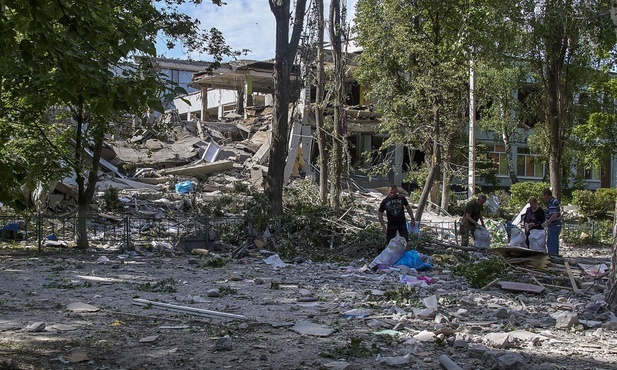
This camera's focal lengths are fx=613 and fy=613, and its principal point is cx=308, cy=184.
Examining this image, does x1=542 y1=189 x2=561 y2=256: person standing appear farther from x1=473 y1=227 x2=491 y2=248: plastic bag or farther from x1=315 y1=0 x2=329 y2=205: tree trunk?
x1=315 y1=0 x2=329 y2=205: tree trunk

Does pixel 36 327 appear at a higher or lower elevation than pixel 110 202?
lower

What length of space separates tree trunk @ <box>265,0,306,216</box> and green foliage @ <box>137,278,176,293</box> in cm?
807

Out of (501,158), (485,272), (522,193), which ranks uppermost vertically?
(501,158)

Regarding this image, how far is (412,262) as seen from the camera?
1202 centimetres

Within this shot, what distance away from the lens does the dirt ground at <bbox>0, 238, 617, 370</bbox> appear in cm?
562

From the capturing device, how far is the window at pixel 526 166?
127ft

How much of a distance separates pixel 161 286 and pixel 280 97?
9686 mm

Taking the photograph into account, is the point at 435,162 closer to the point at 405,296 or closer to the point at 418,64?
the point at 418,64

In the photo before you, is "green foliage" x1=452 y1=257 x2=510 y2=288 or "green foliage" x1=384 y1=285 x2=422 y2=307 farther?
"green foliage" x1=452 y1=257 x2=510 y2=288

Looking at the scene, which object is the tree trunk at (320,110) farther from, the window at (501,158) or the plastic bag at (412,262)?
the window at (501,158)

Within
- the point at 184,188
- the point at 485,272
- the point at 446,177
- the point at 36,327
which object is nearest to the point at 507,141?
the point at 446,177

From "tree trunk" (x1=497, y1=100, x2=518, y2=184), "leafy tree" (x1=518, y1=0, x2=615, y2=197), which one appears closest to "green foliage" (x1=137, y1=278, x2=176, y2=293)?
"leafy tree" (x1=518, y1=0, x2=615, y2=197)

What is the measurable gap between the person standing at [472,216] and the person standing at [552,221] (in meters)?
1.43

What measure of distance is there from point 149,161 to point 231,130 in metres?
7.49
